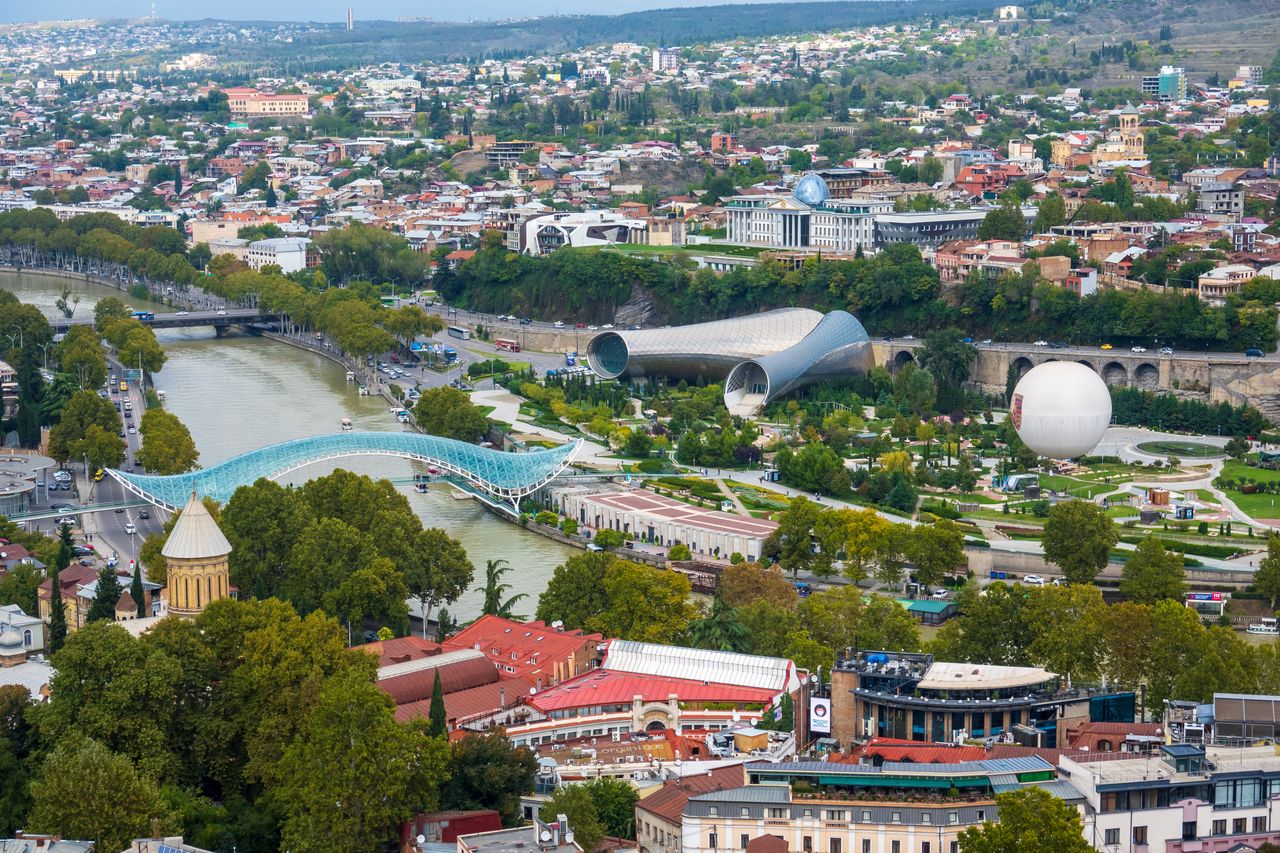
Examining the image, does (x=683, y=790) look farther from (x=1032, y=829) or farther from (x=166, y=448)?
(x=166, y=448)

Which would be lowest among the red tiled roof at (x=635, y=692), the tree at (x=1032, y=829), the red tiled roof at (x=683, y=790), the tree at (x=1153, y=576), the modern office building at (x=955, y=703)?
the tree at (x=1153, y=576)

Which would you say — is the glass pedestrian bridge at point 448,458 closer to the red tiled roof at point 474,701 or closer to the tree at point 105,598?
the tree at point 105,598

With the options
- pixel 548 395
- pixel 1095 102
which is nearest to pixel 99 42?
pixel 1095 102

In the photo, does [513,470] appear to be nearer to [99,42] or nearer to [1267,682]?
[1267,682]

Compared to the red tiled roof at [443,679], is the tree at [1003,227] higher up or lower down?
higher up

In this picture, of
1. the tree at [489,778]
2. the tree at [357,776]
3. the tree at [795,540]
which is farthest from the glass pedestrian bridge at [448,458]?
the tree at [357,776]
